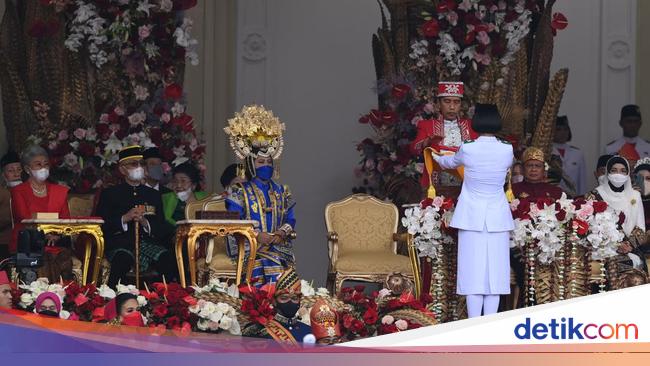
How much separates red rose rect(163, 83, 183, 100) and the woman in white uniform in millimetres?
3910

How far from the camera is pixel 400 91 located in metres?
13.8

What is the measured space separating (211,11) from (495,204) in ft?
22.2

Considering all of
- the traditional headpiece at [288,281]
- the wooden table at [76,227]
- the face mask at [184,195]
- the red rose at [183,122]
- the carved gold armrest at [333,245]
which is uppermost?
the red rose at [183,122]

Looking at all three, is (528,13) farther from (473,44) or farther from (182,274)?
(182,274)

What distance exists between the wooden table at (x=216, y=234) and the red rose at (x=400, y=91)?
3.05 metres

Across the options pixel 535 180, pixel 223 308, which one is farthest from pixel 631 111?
pixel 223 308

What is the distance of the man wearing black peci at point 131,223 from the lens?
38.8ft

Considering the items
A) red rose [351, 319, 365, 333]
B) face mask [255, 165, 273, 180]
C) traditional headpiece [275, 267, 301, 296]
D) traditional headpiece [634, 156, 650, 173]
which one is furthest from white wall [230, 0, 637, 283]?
red rose [351, 319, 365, 333]

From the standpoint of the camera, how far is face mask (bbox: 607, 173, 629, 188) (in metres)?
12.3

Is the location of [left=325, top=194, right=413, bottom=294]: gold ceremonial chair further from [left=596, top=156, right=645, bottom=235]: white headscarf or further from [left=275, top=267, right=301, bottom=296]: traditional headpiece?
[left=275, top=267, right=301, bottom=296]: traditional headpiece

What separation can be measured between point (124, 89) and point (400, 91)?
7.90 ft

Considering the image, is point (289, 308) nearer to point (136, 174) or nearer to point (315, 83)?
point (136, 174)

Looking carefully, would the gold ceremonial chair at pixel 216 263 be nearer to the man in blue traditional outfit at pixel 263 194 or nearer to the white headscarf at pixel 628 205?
the man in blue traditional outfit at pixel 263 194

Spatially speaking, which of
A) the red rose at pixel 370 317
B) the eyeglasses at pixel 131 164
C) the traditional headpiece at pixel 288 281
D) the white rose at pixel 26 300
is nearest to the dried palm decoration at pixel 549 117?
the eyeglasses at pixel 131 164
